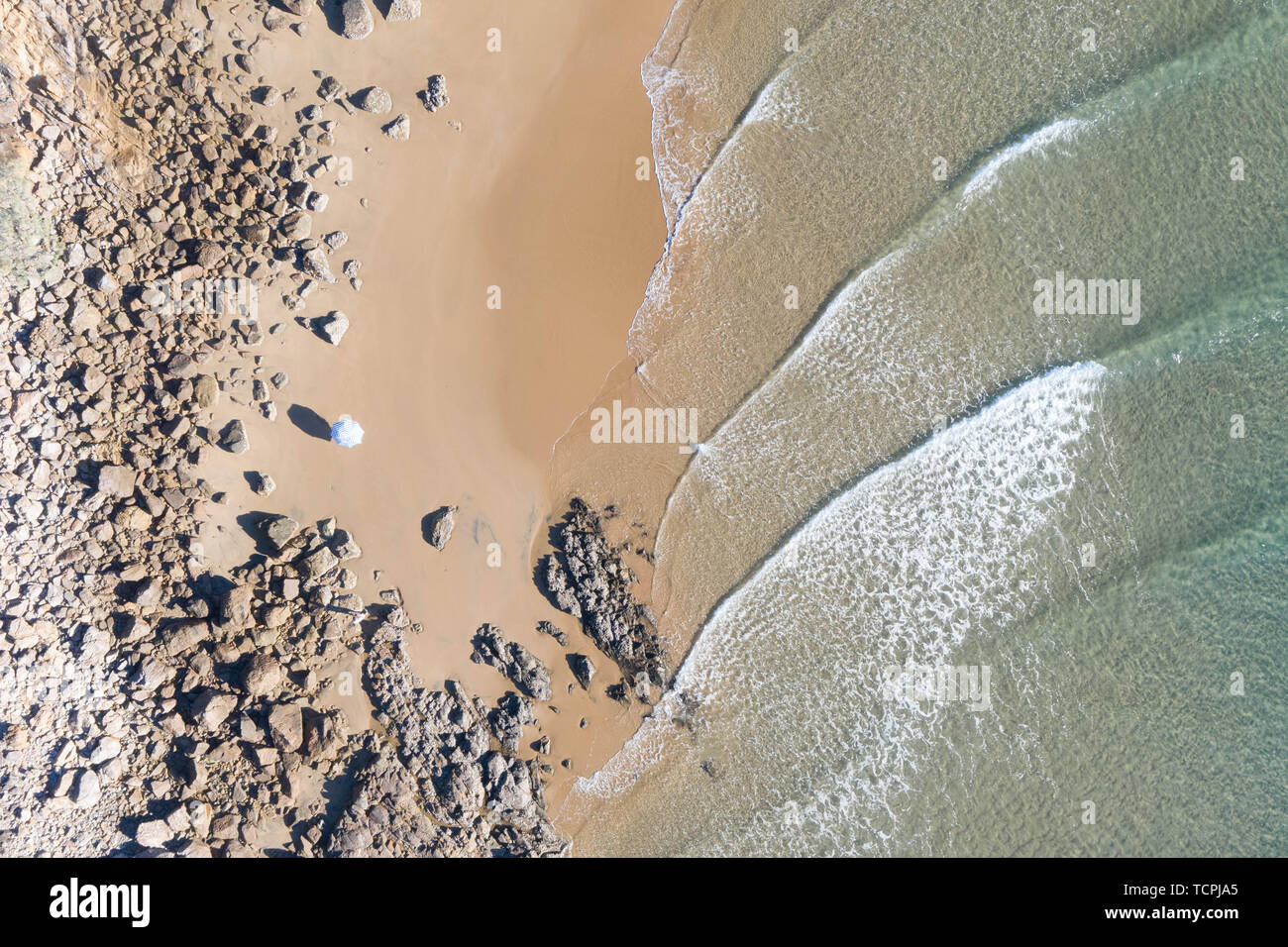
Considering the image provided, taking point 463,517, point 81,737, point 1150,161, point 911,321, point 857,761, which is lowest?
point 857,761

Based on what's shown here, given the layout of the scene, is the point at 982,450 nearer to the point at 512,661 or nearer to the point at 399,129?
the point at 512,661

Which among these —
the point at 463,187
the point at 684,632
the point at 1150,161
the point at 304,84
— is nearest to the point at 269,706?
the point at 684,632

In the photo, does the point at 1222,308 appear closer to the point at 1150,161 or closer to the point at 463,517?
the point at 1150,161

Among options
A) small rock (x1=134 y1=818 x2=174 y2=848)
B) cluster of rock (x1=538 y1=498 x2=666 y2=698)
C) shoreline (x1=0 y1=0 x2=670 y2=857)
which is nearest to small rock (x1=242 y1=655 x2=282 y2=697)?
shoreline (x1=0 y1=0 x2=670 y2=857)

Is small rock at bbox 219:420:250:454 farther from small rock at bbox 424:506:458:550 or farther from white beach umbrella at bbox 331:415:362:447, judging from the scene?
small rock at bbox 424:506:458:550

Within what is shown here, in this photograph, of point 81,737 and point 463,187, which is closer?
point 81,737

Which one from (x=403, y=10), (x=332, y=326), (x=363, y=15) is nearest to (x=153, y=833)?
(x=332, y=326)
